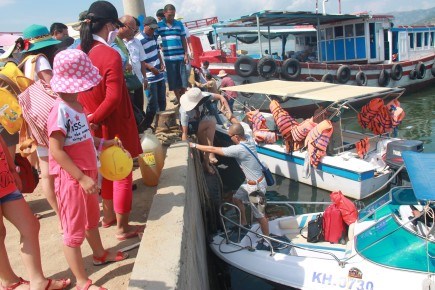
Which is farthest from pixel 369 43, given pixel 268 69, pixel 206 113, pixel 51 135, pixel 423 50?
pixel 51 135

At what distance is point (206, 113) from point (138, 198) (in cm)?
252

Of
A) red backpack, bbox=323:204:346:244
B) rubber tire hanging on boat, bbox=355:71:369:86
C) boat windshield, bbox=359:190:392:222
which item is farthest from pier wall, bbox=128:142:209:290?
rubber tire hanging on boat, bbox=355:71:369:86

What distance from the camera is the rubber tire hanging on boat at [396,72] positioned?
55.2 feet

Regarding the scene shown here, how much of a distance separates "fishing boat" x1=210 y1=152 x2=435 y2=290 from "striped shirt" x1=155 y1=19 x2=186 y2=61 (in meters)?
3.21

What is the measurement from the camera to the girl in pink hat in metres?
2.21

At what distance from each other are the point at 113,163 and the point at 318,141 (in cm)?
522

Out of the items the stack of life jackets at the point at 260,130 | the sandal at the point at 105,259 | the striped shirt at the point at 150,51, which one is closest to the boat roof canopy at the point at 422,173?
the sandal at the point at 105,259

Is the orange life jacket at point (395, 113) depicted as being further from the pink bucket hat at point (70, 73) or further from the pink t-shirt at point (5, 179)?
the pink t-shirt at point (5, 179)

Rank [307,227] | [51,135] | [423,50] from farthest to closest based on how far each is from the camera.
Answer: [423,50] → [307,227] → [51,135]

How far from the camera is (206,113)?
6.19m

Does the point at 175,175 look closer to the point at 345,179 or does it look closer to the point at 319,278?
the point at 319,278

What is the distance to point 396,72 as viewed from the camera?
16.9m

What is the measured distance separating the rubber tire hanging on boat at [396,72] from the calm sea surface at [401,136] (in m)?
1.16

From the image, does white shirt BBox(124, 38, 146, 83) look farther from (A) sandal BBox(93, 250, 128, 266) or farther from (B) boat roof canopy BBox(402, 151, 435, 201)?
(B) boat roof canopy BBox(402, 151, 435, 201)
